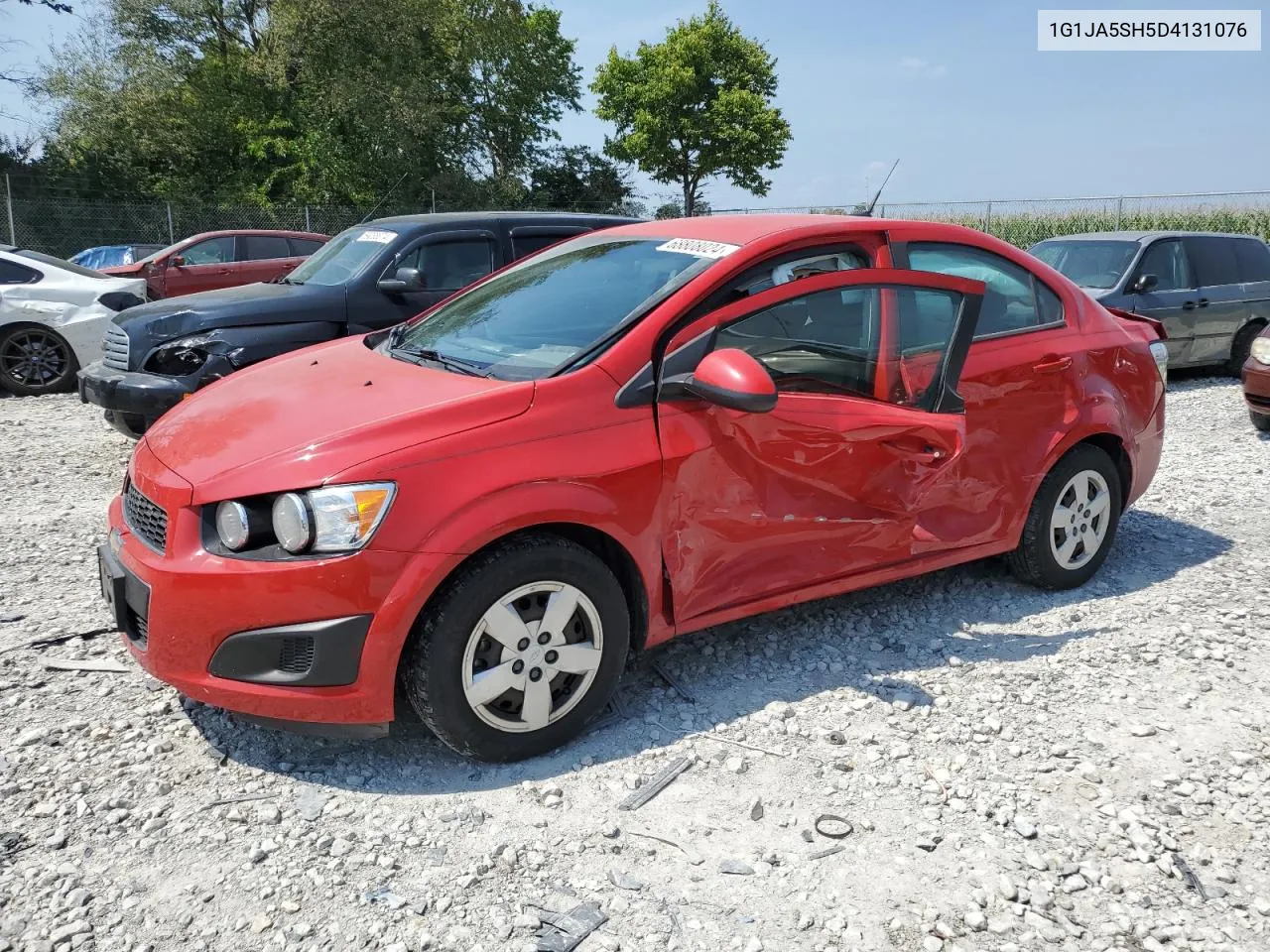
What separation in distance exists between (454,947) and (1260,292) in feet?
37.9

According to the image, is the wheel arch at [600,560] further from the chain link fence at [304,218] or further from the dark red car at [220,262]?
the chain link fence at [304,218]

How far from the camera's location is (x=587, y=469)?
305 centimetres

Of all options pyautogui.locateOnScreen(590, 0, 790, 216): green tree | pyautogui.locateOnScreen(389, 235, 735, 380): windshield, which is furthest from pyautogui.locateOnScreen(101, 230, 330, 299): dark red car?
pyautogui.locateOnScreen(590, 0, 790, 216): green tree

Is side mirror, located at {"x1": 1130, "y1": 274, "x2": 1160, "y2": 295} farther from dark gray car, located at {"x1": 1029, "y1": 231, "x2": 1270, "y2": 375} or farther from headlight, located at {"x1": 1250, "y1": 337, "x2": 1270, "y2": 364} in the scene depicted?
headlight, located at {"x1": 1250, "y1": 337, "x2": 1270, "y2": 364}

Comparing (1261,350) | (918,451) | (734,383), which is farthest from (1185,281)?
(734,383)

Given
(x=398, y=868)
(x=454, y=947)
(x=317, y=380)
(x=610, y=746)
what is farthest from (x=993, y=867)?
(x=317, y=380)

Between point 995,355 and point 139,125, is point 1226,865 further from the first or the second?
point 139,125

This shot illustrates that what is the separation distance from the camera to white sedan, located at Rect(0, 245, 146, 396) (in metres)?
9.62

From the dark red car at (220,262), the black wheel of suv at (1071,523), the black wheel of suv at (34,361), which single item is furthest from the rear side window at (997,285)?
the dark red car at (220,262)

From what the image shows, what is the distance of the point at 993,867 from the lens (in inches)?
105

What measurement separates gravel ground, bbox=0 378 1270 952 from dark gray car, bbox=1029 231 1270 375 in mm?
6567

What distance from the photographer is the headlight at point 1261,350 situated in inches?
325

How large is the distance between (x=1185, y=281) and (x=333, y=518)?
33.7 feet

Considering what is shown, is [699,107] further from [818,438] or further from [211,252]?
[818,438]
